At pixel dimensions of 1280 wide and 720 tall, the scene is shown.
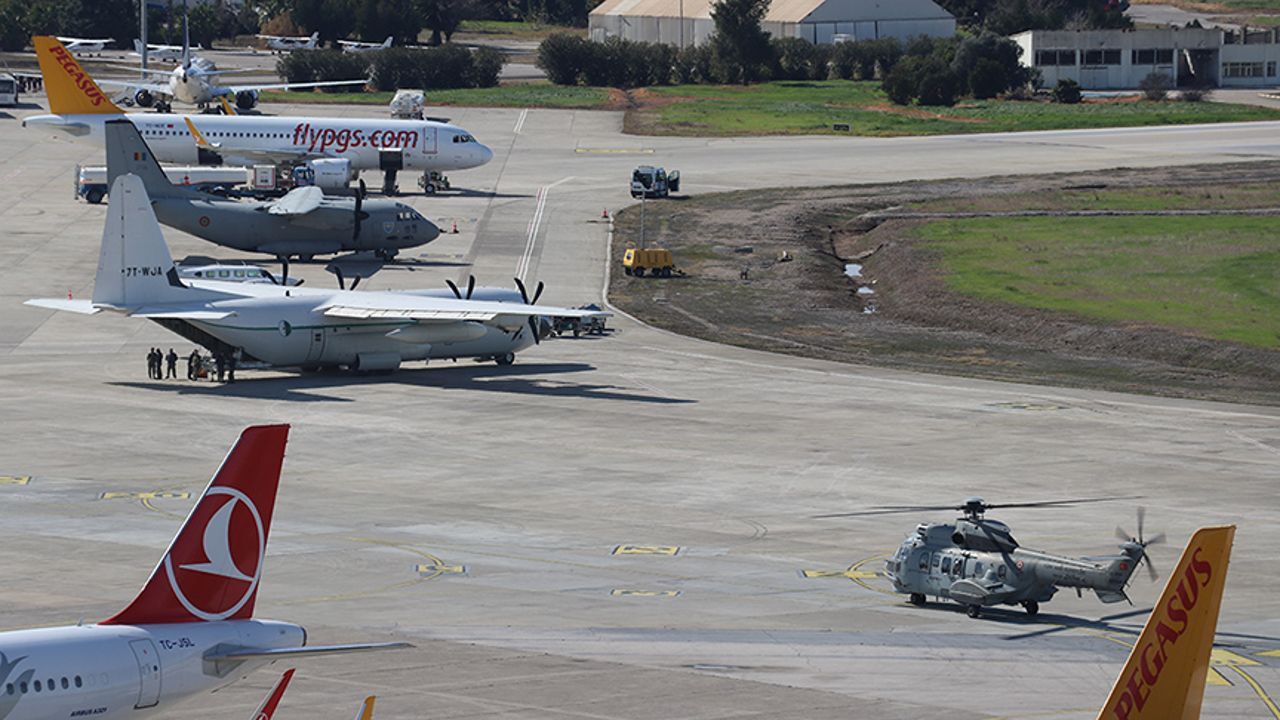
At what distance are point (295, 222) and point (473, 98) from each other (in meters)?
90.6

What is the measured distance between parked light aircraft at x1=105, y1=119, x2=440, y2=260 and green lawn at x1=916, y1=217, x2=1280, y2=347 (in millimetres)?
31598

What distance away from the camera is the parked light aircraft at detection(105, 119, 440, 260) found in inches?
4016

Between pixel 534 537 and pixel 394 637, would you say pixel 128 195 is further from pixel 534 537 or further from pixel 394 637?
pixel 394 637

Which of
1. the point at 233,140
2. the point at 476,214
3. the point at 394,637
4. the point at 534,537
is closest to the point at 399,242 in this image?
the point at 476,214

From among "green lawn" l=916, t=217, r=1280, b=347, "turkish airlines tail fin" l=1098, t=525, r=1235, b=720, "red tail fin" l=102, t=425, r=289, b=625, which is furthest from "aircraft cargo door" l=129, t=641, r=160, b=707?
"green lawn" l=916, t=217, r=1280, b=347

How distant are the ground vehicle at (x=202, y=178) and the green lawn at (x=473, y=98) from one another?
58.0 m

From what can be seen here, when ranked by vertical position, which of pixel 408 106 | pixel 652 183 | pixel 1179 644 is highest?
pixel 408 106

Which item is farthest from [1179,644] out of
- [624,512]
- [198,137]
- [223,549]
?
[198,137]

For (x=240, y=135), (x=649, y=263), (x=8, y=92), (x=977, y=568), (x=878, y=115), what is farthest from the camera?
(x=878, y=115)

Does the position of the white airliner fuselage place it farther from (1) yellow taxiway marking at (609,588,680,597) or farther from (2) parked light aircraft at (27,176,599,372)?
(2) parked light aircraft at (27,176,599,372)

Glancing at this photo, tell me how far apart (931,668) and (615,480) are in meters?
21.7

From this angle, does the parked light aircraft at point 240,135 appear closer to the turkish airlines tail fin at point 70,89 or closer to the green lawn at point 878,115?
the turkish airlines tail fin at point 70,89

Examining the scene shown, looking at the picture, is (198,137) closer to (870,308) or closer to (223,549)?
(870,308)

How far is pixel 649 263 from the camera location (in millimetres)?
105750
